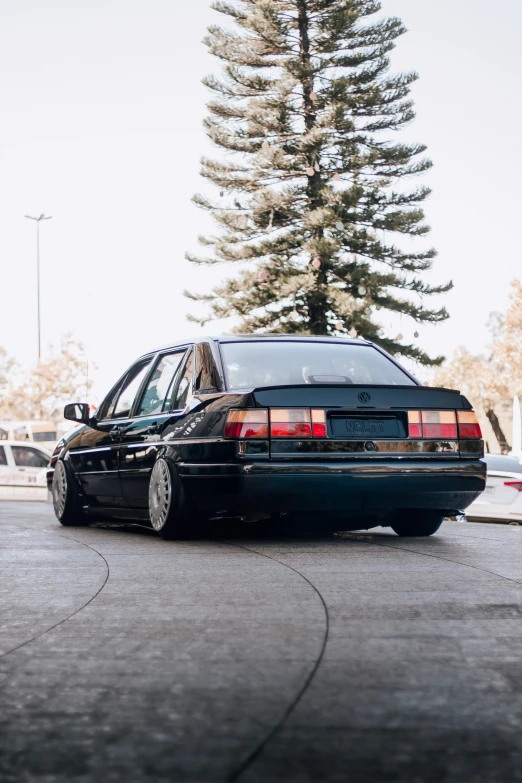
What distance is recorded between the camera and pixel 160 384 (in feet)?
30.6

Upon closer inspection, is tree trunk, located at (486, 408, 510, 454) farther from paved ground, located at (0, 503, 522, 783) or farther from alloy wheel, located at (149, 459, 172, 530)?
paved ground, located at (0, 503, 522, 783)

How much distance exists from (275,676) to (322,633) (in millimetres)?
777

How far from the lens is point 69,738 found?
126 inches

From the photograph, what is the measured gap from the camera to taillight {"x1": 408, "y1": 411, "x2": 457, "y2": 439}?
810 cm

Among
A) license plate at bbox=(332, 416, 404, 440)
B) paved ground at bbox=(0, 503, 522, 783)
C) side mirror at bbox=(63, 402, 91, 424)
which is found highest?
side mirror at bbox=(63, 402, 91, 424)

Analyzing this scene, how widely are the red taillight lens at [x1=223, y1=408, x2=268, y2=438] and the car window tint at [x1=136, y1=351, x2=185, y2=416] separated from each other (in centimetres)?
130

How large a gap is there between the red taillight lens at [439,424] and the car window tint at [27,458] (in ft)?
72.7

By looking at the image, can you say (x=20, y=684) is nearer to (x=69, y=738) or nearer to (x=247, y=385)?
(x=69, y=738)

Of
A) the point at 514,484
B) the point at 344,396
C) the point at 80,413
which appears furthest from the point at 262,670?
the point at 514,484

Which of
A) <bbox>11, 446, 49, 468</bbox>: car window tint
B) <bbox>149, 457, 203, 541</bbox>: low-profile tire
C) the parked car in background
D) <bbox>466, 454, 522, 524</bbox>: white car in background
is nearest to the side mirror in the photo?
<bbox>149, 457, 203, 541</bbox>: low-profile tire

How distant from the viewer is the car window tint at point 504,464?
1555 cm

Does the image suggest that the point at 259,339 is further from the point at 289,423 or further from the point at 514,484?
the point at 514,484

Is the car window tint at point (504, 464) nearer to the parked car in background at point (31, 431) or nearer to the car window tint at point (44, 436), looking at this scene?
the parked car in background at point (31, 431)

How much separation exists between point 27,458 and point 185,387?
844 inches
